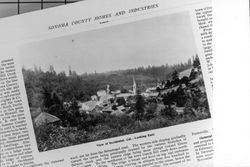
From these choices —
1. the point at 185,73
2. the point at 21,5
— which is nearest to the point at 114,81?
the point at 185,73

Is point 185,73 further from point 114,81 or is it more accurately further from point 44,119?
point 44,119

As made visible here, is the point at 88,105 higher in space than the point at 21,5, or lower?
lower

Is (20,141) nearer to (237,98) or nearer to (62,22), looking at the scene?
(62,22)

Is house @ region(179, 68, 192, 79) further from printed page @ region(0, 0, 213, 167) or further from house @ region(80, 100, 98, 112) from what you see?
house @ region(80, 100, 98, 112)

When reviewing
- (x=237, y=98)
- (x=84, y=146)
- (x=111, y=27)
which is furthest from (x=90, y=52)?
(x=237, y=98)

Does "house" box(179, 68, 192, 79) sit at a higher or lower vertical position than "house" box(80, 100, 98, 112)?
higher

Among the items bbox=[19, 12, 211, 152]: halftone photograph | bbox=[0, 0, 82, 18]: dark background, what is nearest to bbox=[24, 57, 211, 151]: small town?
bbox=[19, 12, 211, 152]: halftone photograph

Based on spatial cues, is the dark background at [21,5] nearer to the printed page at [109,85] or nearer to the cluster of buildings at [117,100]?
the printed page at [109,85]
